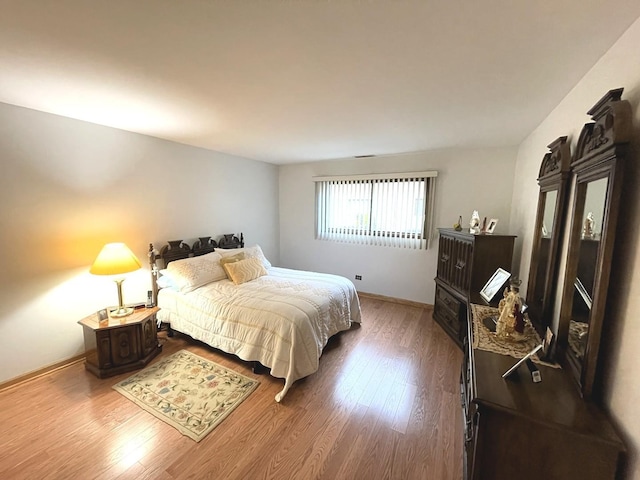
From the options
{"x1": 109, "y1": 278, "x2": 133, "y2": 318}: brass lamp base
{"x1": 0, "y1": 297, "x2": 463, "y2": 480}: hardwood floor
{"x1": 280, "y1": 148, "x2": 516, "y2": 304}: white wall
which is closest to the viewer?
{"x1": 0, "y1": 297, "x2": 463, "y2": 480}: hardwood floor

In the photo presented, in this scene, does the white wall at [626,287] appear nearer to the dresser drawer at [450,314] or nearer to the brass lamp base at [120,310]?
the dresser drawer at [450,314]

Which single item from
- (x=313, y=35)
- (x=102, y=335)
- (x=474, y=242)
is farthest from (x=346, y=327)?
(x=313, y=35)

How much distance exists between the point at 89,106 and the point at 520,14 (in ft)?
9.81

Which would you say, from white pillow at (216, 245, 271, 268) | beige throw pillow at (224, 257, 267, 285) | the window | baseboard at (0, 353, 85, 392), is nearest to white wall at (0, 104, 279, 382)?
baseboard at (0, 353, 85, 392)

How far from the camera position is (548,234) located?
1.77 m

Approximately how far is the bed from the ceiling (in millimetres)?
1672

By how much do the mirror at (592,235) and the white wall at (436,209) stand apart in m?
2.17

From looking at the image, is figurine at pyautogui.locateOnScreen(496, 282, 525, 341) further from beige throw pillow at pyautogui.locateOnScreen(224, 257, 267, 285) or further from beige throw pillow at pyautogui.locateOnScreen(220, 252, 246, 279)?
beige throw pillow at pyautogui.locateOnScreen(220, 252, 246, 279)

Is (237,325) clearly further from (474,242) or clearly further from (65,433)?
(474,242)

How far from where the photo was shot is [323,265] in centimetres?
481

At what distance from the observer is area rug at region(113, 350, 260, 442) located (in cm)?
186

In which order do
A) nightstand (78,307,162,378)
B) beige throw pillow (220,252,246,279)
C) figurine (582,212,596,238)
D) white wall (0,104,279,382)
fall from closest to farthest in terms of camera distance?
figurine (582,212,596,238) → white wall (0,104,279,382) → nightstand (78,307,162,378) → beige throw pillow (220,252,246,279)

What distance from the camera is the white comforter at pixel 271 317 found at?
2186mm

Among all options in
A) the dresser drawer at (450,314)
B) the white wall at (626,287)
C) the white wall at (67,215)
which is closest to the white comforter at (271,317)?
the white wall at (67,215)
